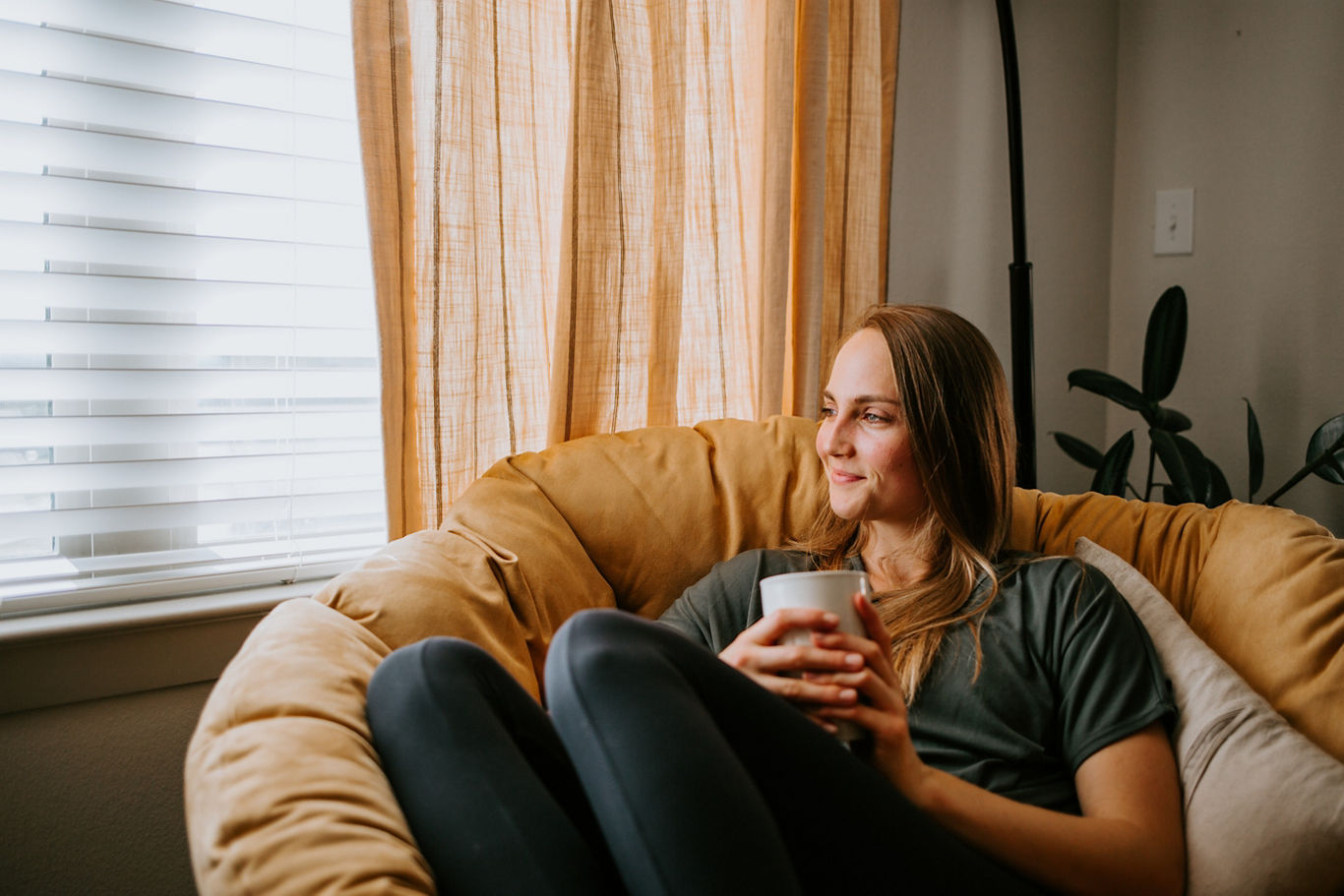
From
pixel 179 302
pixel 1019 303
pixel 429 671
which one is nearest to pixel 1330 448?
pixel 1019 303

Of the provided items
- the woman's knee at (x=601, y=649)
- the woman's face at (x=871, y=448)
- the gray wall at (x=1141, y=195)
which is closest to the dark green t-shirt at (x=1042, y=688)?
the woman's face at (x=871, y=448)

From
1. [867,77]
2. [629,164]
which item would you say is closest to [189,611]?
[629,164]

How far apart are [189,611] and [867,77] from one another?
1.61m

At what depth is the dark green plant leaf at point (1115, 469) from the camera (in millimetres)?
1904

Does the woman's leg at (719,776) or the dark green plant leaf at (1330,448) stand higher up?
the dark green plant leaf at (1330,448)

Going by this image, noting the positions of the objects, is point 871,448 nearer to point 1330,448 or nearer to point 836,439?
point 836,439

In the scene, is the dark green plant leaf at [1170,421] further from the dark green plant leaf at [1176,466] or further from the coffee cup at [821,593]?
the coffee cup at [821,593]

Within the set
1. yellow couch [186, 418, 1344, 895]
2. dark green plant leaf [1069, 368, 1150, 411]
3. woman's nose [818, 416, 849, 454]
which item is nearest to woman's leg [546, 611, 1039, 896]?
yellow couch [186, 418, 1344, 895]

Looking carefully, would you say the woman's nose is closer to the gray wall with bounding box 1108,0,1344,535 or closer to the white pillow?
the white pillow

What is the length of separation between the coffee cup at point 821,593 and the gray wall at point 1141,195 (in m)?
1.46

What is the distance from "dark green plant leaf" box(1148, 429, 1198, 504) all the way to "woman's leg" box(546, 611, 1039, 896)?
115 centimetres

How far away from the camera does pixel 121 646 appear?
1.33 metres

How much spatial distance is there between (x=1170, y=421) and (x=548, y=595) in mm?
Answer: 1343

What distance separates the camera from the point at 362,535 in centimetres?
163
